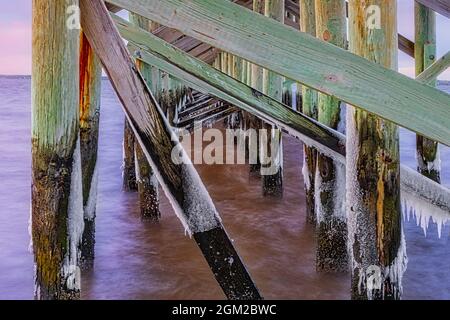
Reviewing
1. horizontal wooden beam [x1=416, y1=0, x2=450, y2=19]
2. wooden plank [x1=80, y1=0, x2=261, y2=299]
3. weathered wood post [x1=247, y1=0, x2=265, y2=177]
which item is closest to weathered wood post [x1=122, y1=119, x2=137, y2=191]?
weathered wood post [x1=247, y1=0, x2=265, y2=177]

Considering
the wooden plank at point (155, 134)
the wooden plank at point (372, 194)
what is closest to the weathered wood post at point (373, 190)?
the wooden plank at point (372, 194)

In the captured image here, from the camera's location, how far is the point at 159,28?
664cm

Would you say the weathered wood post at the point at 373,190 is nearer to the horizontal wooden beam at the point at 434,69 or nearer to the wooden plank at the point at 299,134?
the wooden plank at the point at 299,134

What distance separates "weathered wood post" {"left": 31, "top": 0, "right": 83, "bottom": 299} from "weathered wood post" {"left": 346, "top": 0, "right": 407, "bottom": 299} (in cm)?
117

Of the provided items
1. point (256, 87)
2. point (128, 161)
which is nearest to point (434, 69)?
point (256, 87)

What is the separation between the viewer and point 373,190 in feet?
9.00

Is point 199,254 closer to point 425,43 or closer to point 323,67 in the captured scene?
point 323,67

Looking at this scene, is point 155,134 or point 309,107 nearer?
point 155,134

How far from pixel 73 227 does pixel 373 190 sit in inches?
51.4

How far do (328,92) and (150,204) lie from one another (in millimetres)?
3730

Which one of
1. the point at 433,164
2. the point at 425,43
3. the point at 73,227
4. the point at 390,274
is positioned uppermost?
the point at 425,43

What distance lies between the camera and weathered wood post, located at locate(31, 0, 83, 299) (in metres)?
2.29

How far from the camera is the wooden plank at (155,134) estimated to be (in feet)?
7.54
